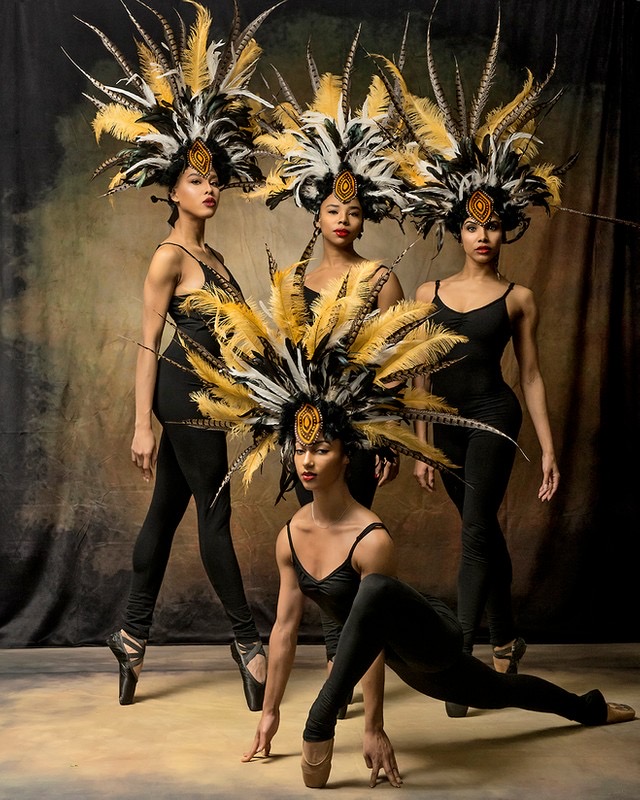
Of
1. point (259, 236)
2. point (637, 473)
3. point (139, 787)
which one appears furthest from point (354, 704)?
point (259, 236)

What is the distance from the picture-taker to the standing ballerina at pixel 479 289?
12.7 ft

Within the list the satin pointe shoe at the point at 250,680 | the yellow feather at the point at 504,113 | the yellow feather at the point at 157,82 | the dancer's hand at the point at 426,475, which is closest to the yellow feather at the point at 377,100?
the yellow feather at the point at 504,113

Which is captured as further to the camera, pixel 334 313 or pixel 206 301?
pixel 206 301

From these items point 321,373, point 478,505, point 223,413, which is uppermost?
point 321,373

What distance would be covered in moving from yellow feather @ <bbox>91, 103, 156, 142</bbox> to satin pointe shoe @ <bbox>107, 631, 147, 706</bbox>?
175cm

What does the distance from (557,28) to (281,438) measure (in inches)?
106

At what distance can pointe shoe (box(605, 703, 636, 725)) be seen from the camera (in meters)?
3.63

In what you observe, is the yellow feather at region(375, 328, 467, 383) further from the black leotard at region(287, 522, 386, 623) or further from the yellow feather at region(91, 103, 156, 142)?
the yellow feather at region(91, 103, 156, 142)

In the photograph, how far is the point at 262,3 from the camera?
193 inches

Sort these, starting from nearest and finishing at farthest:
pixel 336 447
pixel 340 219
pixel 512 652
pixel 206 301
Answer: pixel 336 447 < pixel 206 301 < pixel 340 219 < pixel 512 652

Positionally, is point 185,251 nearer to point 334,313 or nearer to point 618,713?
point 334,313

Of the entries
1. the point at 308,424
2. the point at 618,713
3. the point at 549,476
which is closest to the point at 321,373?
the point at 308,424

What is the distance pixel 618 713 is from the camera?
365 cm

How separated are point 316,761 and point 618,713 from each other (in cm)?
116
